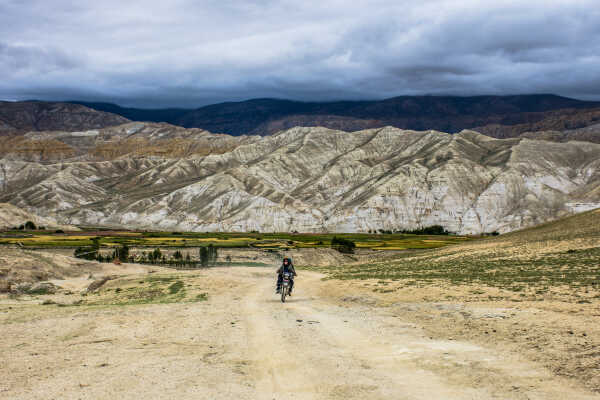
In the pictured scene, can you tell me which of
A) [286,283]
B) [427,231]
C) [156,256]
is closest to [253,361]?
[286,283]

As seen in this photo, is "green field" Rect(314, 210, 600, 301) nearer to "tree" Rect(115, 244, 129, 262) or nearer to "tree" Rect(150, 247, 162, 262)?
"tree" Rect(150, 247, 162, 262)

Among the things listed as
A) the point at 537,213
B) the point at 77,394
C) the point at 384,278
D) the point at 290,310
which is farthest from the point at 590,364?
the point at 537,213

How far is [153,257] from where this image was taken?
8875 centimetres

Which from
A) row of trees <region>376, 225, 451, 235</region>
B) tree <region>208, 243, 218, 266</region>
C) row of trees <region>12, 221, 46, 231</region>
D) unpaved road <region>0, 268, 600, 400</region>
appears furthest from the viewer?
row of trees <region>376, 225, 451, 235</region>

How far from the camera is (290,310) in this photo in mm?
25375

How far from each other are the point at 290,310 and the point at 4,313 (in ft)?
47.3

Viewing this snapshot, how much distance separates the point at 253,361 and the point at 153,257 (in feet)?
254

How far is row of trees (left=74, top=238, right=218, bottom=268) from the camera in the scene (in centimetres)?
8506

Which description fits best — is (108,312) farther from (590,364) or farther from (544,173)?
(544,173)

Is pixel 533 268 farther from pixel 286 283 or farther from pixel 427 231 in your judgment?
pixel 427 231

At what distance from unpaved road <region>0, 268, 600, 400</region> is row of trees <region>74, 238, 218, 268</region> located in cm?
6195

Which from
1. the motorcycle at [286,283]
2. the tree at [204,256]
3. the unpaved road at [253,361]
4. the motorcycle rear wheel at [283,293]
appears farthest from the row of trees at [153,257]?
the unpaved road at [253,361]

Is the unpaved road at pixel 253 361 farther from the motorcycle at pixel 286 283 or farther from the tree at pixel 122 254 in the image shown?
the tree at pixel 122 254

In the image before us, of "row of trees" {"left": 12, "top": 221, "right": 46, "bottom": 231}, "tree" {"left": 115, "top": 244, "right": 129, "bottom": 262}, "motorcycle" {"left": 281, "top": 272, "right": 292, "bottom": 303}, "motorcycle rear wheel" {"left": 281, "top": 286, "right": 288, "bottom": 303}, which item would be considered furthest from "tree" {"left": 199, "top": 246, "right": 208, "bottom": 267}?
"row of trees" {"left": 12, "top": 221, "right": 46, "bottom": 231}
